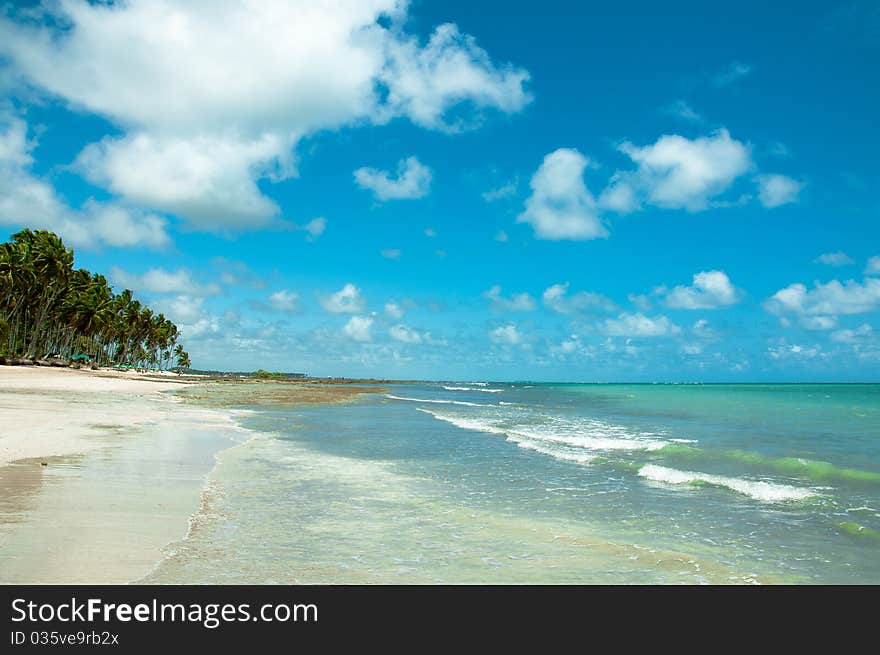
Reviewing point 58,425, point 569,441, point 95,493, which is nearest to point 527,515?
point 95,493

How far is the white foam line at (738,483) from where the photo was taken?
13.9 meters

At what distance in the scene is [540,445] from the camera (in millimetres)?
23297

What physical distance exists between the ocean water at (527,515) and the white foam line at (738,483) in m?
0.06

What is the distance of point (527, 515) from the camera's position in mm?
11211

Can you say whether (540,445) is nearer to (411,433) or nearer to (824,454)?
(411,433)

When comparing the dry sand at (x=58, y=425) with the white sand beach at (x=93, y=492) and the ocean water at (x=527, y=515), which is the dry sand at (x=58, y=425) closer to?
the white sand beach at (x=93, y=492)

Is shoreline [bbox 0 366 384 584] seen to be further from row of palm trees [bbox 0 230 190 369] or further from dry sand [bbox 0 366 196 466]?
row of palm trees [bbox 0 230 190 369]

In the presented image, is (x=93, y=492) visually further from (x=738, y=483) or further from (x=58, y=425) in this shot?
(x=738, y=483)

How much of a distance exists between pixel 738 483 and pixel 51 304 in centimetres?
9136

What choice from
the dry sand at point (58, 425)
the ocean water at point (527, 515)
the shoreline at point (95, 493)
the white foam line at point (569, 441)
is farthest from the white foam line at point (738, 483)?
the dry sand at point (58, 425)

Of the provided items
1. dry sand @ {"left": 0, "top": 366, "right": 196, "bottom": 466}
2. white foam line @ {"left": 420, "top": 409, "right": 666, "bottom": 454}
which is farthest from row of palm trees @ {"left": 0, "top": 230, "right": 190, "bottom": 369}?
white foam line @ {"left": 420, "top": 409, "right": 666, "bottom": 454}
